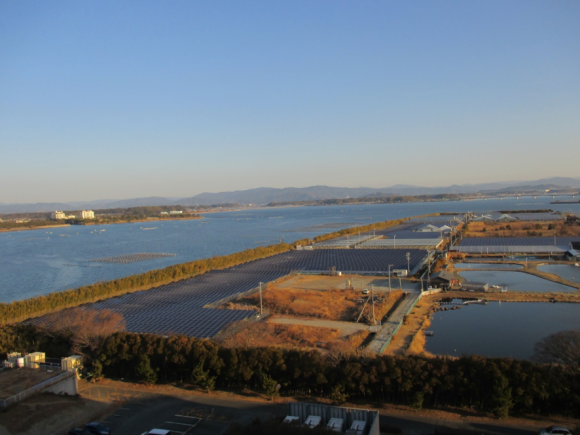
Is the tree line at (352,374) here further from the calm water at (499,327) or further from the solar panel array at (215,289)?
the calm water at (499,327)

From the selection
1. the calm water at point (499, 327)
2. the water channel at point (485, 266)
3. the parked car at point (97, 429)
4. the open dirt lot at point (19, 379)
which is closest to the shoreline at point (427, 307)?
the calm water at point (499, 327)

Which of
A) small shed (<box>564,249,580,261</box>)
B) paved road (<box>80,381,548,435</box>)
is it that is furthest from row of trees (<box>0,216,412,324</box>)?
small shed (<box>564,249,580,261</box>)

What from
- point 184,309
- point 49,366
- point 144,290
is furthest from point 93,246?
point 49,366

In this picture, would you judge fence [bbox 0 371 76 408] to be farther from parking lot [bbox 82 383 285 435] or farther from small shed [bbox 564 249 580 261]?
small shed [bbox 564 249 580 261]

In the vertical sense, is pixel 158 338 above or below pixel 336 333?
above

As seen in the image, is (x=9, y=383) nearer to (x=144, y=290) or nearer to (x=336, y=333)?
(x=336, y=333)
